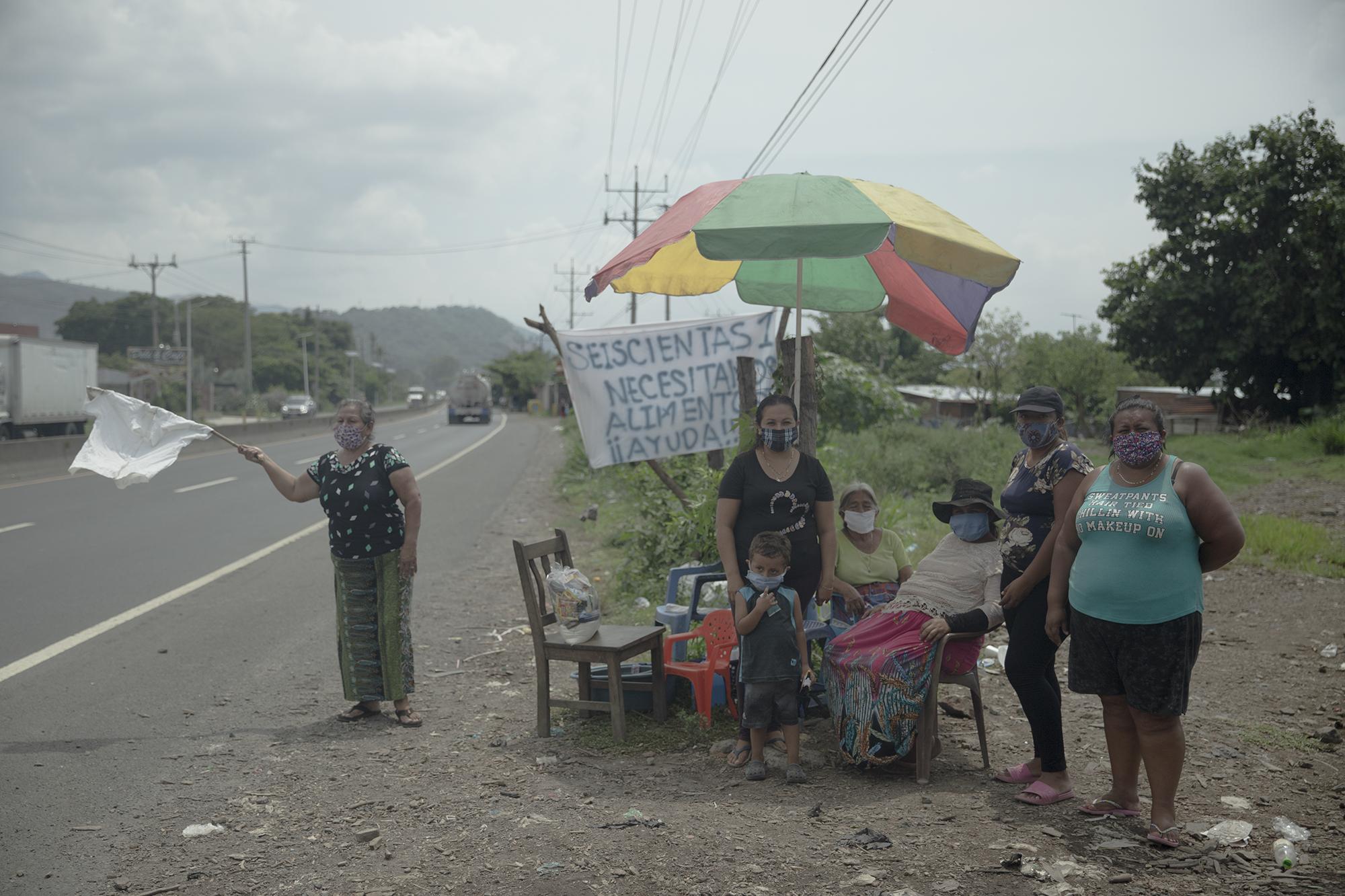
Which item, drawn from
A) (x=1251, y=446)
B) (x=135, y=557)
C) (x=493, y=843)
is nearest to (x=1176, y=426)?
(x=1251, y=446)

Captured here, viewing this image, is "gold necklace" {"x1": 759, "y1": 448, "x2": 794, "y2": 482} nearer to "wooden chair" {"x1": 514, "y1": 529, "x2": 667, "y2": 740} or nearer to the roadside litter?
"wooden chair" {"x1": 514, "y1": 529, "x2": 667, "y2": 740}

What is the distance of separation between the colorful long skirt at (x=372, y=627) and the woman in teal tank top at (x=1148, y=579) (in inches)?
139

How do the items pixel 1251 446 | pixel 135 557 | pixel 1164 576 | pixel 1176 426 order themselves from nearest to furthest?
1. pixel 1164 576
2. pixel 135 557
3. pixel 1251 446
4. pixel 1176 426

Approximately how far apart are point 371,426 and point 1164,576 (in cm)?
402

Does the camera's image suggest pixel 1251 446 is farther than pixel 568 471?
Yes

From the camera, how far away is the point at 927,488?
61.0 ft

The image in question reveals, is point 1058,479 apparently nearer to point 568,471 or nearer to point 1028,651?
point 1028,651

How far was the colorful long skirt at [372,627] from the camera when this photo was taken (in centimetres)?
568

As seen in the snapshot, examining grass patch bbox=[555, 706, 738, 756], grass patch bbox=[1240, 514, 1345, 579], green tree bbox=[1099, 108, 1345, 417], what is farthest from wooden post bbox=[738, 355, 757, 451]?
green tree bbox=[1099, 108, 1345, 417]

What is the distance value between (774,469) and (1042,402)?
124 cm

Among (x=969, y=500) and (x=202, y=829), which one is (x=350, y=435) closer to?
(x=202, y=829)

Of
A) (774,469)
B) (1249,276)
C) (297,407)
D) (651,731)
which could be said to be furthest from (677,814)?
(297,407)

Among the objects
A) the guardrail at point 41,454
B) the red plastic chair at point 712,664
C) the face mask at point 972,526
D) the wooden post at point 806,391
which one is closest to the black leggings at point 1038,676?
the face mask at point 972,526

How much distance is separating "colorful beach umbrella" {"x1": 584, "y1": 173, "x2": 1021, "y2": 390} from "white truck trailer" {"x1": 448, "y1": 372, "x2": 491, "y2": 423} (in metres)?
58.8
